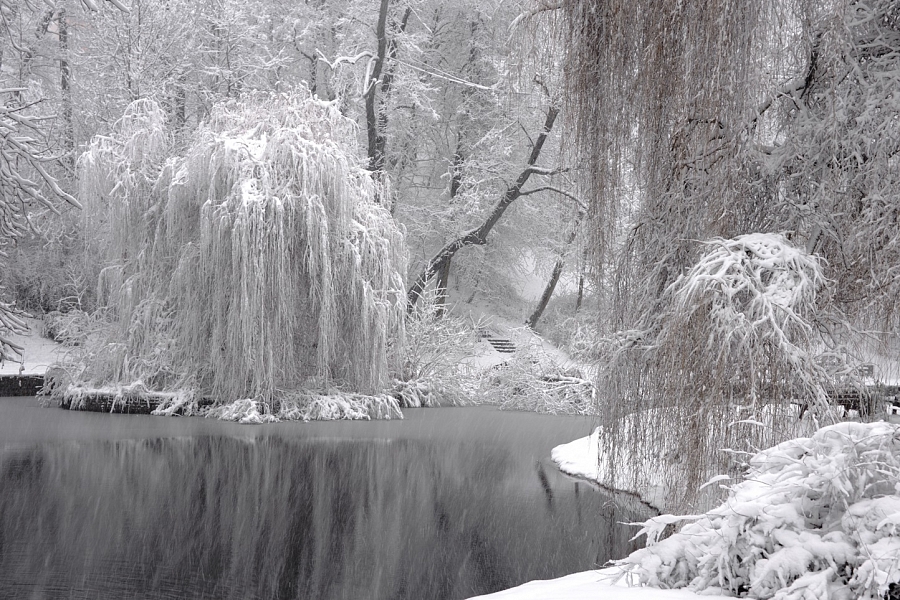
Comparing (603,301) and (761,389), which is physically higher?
(603,301)

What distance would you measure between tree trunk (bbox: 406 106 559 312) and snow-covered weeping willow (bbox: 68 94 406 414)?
213 inches

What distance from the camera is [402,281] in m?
16.3

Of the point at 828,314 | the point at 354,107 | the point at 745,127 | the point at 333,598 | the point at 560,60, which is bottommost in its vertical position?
the point at 333,598

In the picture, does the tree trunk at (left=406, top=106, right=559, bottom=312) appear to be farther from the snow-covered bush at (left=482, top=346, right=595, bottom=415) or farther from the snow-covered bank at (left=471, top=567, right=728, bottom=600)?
the snow-covered bank at (left=471, top=567, right=728, bottom=600)

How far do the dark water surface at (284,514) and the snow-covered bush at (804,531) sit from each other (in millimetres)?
2706

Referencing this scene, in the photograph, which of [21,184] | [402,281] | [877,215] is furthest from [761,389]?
[402,281]

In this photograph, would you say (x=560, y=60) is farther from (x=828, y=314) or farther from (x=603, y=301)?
(x=828, y=314)

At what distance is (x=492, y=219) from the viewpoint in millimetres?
22609

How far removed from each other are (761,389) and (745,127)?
146 centimetres

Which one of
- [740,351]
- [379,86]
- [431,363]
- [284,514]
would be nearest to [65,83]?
[379,86]

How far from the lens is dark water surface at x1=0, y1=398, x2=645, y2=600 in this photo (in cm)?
588

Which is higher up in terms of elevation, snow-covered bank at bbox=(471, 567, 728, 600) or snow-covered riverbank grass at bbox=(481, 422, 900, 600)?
snow-covered riverbank grass at bbox=(481, 422, 900, 600)

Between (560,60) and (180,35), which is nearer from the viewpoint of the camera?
(560,60)

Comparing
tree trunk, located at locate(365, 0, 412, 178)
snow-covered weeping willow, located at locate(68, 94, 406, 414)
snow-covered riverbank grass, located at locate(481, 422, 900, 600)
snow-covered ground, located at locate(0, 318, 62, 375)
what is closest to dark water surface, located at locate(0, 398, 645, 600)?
snow-covered weeping willow, located at locate(68, 94, 406, 414)
